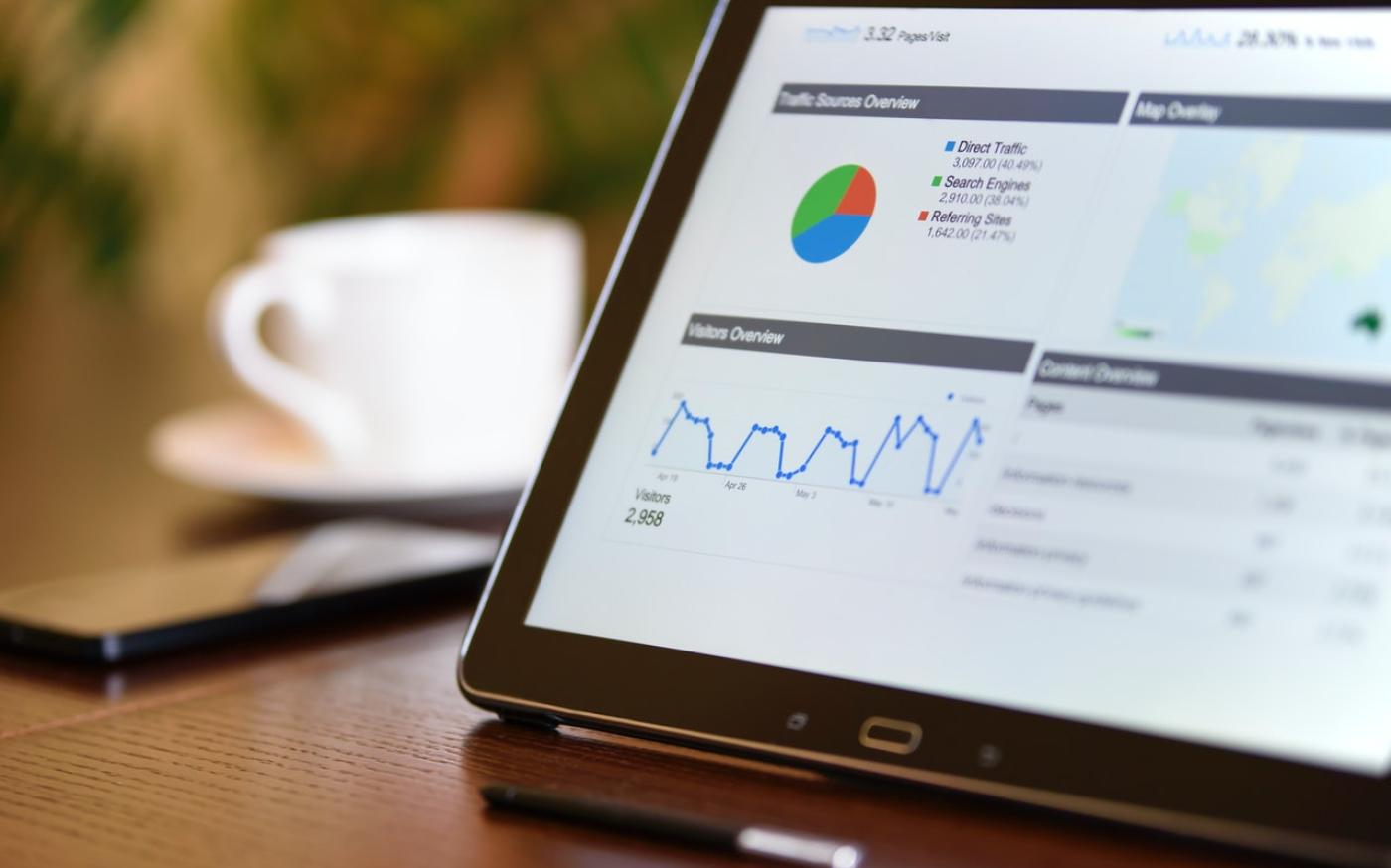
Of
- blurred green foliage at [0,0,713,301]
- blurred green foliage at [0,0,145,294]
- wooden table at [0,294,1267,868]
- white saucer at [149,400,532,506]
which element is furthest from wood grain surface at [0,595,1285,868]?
blurred green foliage at [0,0,145,294]

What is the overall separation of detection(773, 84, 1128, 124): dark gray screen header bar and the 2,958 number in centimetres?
14

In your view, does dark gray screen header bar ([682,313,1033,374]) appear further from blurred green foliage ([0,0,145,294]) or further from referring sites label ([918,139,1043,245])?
blurred green foliage ([0,0,145,294])

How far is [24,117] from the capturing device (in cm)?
155

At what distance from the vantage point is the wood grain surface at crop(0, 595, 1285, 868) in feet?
1.18

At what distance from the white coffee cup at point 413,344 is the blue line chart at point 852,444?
38 cm

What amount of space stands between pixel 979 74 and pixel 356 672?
304 mm

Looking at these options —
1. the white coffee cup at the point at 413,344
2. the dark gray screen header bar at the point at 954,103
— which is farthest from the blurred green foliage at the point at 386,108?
the dark gray screen header bar at the point at 954,103

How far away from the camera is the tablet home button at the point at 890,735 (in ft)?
1.25

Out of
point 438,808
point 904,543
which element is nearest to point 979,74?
point 904,543

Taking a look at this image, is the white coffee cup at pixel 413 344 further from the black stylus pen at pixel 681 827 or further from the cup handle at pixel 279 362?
the black stylus pen at pixel 681 827

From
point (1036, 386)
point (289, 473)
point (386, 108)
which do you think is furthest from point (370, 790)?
point (386, 108)

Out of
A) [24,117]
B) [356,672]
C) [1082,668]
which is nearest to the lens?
Answer: [1082,668]

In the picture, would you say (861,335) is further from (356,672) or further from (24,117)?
(24,117)

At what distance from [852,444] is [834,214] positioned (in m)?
0.08
